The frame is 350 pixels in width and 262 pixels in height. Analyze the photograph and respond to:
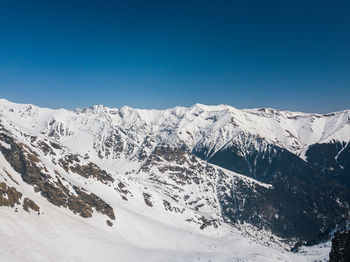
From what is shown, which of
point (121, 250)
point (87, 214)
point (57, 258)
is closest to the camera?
point (57, 258)

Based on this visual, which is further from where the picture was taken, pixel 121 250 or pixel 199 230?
pixel 199 230

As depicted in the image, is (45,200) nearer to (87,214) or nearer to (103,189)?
(87,214)

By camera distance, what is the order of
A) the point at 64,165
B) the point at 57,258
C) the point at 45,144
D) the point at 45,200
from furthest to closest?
the point at 45,144 < the point at 64,165 < the point at 45,200 < the point at 57,258

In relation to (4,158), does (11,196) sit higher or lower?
lower

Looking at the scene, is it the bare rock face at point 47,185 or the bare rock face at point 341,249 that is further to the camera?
the bare rock face at point 47,185

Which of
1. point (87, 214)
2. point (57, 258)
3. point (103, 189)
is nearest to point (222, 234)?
point (103, 189)

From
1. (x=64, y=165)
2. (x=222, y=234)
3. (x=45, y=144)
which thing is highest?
(x=45, y=144)

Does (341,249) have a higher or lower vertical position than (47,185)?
higher

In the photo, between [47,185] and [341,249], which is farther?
[47,185]

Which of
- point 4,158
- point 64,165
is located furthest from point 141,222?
point 4,158

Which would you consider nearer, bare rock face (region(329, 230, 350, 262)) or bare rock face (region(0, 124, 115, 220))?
bare rock face (region(329, 230, 350, 262))
